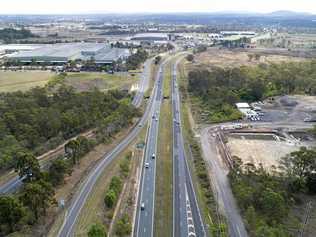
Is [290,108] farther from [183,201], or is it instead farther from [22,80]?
[22,80]

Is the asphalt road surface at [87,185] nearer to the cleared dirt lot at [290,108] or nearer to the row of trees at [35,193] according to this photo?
the row of trees at [35,193]

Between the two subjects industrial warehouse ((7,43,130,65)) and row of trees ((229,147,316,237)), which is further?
industrial warehouse ((7,43,130,65))

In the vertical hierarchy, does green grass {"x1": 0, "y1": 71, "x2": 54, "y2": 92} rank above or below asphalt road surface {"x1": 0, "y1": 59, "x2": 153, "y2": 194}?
above

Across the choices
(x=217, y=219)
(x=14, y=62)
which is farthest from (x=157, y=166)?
(x=14, y=62)

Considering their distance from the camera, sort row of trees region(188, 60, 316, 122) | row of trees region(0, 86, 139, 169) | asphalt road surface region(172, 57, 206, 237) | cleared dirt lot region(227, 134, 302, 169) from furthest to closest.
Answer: row of trees region(188, 60, 316, 122) < row of trees region(0, 86, 139, 169) < cleared dirt lot region(227, 134, 302, 169) < asphalt road surface region(172, 57, 206, 237)

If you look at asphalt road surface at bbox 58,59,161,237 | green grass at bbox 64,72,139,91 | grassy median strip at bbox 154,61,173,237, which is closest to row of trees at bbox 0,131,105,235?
asphalt road surface at bbox 58,59,161,237

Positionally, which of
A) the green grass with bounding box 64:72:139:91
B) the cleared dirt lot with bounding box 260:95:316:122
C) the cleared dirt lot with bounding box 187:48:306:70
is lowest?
the cleared dirt lot with bounding box 260:95:316:122

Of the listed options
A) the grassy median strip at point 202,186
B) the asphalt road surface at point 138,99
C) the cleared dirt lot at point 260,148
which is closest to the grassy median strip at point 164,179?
the grassy median strip at point 202,186

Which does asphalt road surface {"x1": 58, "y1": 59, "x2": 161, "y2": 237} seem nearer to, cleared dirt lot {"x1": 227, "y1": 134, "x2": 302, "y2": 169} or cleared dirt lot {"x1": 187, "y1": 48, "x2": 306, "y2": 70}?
cleared dirt lot {"x1": 227, "y1": 134, "x2": 302, "y2": 169}
